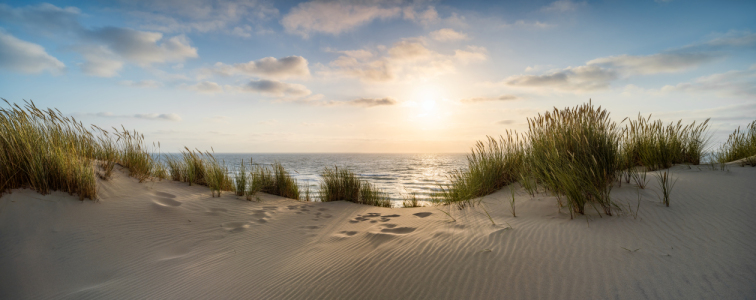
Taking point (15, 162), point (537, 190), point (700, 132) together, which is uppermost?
point (700, 132)

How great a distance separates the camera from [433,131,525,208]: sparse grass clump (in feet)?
20.1

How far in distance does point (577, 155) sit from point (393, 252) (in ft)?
12.1

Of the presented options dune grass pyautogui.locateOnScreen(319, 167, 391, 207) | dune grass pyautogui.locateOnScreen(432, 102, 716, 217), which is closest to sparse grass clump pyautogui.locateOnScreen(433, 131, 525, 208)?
dune grass pyautogui.locateOnScreen(432, 102, 716, 217)

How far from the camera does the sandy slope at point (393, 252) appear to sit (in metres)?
2.37

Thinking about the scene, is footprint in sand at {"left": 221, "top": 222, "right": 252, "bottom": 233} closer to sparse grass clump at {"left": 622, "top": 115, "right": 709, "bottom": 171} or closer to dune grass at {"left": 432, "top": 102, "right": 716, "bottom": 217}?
dune grass at {"left": 432, "top": 102, "right": 716, "bottom": 217}

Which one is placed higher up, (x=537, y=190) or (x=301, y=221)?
(x=537, y=190)

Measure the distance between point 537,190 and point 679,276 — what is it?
3.15 m

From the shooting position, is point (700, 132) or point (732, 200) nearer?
point (732, 200)

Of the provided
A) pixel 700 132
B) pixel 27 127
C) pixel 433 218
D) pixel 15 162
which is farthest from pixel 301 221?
pixel 700 132

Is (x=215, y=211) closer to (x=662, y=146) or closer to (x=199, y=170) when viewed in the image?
(x=199, y=170)

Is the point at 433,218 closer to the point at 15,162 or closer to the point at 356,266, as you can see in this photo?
the point at 356,266

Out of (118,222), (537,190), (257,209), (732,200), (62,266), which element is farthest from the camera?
(257,209)

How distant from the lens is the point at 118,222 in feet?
13.9

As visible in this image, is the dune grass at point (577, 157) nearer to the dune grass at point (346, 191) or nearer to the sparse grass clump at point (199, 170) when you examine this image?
the dune grass at point (346, 191)
